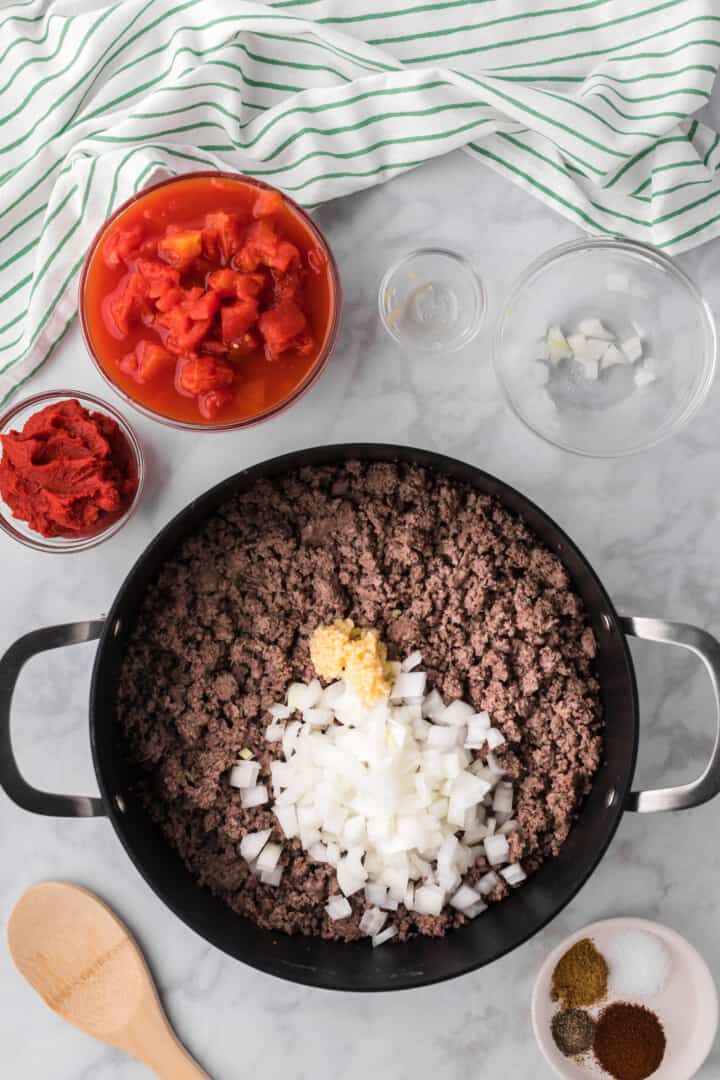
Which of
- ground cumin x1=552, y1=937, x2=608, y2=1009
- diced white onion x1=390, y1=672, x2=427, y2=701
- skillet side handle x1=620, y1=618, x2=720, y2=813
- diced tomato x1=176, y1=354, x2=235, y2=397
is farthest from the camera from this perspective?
ground cumin x1=552, y1=937, x2=608, y2=1009

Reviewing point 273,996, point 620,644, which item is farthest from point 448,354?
point 273,996

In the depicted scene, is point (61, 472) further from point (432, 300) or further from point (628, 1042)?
point (628, 1042)

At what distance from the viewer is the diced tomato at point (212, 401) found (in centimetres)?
200

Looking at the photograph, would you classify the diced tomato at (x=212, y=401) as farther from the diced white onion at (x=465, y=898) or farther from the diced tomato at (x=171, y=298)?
the diced white onion at (x=465, y=898)

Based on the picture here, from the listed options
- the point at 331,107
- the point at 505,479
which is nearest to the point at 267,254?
the point at 331,107

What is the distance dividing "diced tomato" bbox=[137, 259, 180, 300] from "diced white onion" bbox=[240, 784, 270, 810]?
999 millimetres

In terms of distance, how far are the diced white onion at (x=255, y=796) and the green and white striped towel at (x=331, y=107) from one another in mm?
1016

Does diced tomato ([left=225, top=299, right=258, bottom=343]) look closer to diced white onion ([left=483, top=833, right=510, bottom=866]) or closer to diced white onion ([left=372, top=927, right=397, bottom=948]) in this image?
diced white onion ([left=483, top=833, right=510, bottom=866])

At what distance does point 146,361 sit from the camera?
199cm

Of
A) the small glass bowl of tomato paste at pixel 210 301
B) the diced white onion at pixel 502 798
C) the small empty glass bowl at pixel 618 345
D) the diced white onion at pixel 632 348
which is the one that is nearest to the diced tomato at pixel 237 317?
the small glass bowl of tomato paste at pixel 210 301

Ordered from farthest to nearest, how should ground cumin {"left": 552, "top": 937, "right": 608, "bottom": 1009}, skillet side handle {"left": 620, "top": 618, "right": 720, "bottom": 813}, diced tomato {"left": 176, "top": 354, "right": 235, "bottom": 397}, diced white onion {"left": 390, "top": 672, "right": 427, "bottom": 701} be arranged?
ground cumin {"left": 552, "top": 937, "right": 608, "bottom": 1009} < diced white onion {"left": 390, "top": 672, "right": 427, "bottom": 701} < diced tomato {"left": 176, "top": 354, "right": 235, "bottom": 397} < skillet side handle {"left": 620, "top": 618, "right": 720, "bottom": 813}

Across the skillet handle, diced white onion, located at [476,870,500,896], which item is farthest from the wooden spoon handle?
diced white onion, located at [476,870,500,896]

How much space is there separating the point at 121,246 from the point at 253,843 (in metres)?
1.22

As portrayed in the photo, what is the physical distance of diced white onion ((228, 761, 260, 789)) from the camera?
2078mm
